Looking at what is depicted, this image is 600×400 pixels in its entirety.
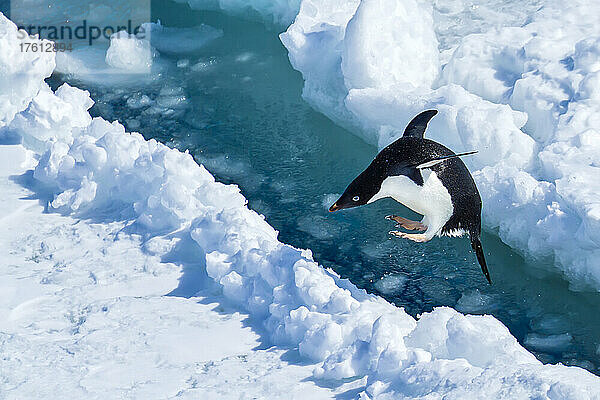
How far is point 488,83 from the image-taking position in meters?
5.65

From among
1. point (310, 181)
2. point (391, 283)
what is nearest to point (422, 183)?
point (391, 283)

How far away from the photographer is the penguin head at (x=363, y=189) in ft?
11.4

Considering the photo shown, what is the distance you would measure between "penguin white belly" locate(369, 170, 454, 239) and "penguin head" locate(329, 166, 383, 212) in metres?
0.02

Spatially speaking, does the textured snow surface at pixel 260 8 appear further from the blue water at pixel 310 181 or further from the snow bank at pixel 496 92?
the snow bank at pixel 496 92

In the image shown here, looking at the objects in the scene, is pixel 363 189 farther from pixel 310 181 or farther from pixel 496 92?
pixel 496 92

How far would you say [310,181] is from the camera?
18.4 feet

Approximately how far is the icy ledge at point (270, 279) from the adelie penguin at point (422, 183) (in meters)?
0.38

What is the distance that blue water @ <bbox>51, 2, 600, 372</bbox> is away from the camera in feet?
15.0

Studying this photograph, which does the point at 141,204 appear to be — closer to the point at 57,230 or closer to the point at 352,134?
the point at 57,230

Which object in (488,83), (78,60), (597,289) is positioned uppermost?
(488,83)

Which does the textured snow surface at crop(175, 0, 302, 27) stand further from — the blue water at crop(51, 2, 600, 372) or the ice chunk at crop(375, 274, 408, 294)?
the ice chunk at crop(375, 274, 408, 294)

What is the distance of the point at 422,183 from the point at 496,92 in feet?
7.86

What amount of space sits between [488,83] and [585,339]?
6.30ft

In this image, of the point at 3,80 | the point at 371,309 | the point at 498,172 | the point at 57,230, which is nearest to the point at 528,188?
the point at 498,172
